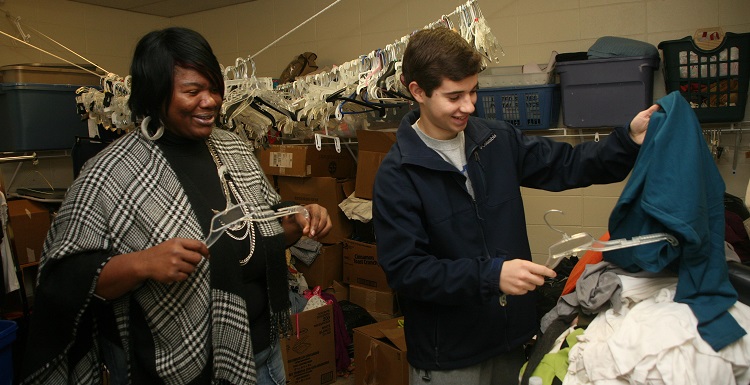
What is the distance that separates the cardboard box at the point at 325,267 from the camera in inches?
160

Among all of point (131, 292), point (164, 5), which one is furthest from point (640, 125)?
point (164, 5)

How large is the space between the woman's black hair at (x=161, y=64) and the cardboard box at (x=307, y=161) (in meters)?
2.50

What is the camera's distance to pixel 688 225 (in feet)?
4.16

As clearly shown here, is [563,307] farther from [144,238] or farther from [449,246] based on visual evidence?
[144,238]

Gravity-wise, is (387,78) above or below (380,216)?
above

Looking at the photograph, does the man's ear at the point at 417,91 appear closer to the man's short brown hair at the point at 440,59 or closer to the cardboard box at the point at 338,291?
the man's short brown hair at the point at 440,59

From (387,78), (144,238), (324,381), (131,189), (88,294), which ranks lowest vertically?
(324,381)

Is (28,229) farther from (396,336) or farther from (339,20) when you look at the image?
(339,20)

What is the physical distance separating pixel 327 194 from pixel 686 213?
2.94 metres

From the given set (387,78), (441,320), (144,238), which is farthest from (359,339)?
(144,238)

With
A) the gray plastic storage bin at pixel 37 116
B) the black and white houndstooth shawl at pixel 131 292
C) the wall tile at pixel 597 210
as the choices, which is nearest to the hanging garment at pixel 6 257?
the gray plastic storage bin at pixel 37 116

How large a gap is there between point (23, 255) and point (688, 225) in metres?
3.60

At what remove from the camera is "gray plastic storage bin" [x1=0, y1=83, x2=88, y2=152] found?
3783 mm

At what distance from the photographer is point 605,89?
3.02 metres
